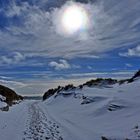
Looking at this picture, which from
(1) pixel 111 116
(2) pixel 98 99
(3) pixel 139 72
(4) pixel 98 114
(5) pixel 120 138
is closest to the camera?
(5) pixel 120 138

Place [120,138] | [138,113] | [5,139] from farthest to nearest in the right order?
[138,113] → [5,139] → [120,138]

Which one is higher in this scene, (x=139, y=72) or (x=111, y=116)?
(x=139, y=72)

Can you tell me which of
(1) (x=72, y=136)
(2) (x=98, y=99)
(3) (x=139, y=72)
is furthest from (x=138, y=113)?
(3) (x=139, y=72)

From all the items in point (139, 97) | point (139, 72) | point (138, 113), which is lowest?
point (138, 113)

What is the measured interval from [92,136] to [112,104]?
34.8 feet

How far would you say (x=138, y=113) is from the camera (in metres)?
20.3

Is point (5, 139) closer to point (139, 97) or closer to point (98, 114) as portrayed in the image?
point (98, 114)

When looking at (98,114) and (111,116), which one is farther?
(98,114)

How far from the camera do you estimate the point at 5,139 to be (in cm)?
1666

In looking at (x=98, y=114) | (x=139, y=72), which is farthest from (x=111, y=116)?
(x=139, y=72)

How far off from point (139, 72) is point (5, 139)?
149 feet

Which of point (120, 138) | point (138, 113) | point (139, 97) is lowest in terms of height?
point (120, 138)

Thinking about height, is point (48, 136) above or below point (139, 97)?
below

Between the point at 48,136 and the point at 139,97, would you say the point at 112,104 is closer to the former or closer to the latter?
the point at 139,97
